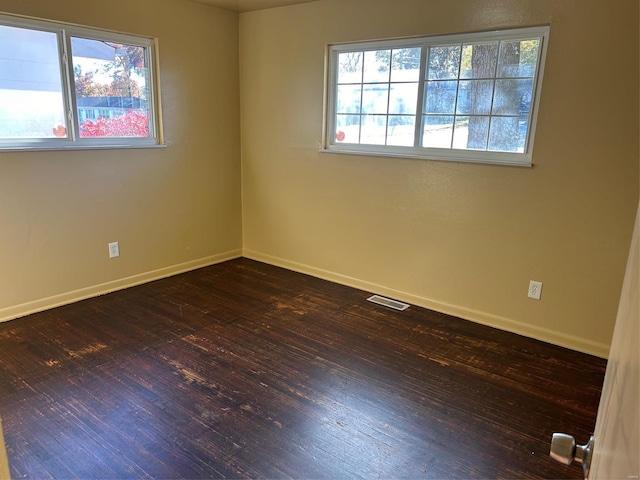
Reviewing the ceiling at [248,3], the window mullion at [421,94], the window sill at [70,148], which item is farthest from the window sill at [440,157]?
the window sill at [70,148]

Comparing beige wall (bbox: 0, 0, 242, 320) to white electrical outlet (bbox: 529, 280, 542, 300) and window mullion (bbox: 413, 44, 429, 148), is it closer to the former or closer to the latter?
window mullion (bbox: 413, 44, 429, 148)

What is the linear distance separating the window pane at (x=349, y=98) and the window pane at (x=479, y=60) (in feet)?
2.90

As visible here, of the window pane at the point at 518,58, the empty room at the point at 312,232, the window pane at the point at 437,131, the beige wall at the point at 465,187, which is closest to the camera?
the empty room at the point at 312,232

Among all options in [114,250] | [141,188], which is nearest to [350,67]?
[141,188]

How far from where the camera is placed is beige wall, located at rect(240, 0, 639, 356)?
262 centimetres

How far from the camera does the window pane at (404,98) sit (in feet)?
11.1

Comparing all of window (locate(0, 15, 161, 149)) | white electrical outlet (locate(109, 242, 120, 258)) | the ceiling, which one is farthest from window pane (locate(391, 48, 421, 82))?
white electrical outlet (locate(109, 242, 120, 258))

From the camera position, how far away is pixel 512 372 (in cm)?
264

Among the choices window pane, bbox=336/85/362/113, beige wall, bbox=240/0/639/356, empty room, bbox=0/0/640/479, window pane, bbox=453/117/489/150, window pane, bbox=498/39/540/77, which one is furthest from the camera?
window pane, bbox=336/85/362/113

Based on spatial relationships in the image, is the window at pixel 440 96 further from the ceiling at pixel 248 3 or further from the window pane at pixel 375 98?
the ceiling at pixel 248 3

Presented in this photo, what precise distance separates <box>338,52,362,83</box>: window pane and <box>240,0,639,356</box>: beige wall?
159 mm

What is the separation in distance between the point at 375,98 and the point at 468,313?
5.95ft

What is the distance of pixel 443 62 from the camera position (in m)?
3.19

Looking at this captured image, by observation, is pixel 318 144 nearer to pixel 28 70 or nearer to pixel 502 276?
pixel 502 276
